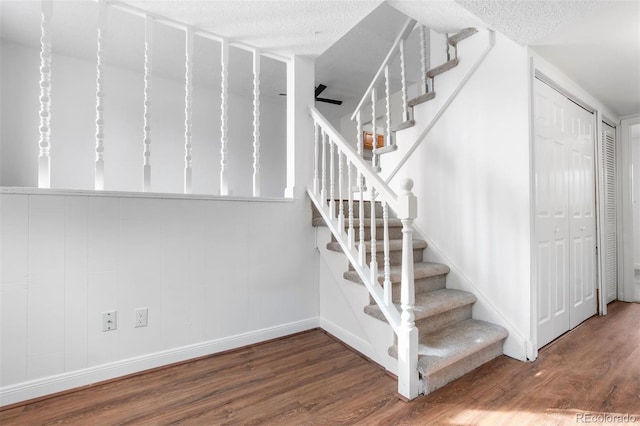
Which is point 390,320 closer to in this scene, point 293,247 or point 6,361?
point 293,247

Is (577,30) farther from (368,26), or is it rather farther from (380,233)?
(368,26)

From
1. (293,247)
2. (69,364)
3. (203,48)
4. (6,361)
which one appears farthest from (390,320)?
(203,48)

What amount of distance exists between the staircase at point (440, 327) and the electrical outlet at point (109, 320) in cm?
147

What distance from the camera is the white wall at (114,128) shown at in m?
3.59

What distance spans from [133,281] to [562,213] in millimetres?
3168

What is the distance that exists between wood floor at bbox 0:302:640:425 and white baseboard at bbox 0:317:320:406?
0.05 meters

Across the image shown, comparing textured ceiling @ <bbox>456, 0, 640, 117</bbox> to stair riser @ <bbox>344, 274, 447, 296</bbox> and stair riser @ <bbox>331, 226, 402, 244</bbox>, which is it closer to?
stair riser @ <bbox>331, 226, 402, 244</bbox>

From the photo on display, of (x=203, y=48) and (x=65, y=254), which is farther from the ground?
(x=203, y=48)

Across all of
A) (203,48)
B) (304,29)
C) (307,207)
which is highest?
(203,48)

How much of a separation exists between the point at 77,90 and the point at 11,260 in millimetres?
3361

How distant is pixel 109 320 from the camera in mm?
1777

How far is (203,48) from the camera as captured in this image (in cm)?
367

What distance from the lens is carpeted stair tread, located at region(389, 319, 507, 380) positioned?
1.65 metres

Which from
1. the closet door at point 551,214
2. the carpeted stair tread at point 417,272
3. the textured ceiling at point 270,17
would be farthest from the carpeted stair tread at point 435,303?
the textured ceiling at point 270,17
